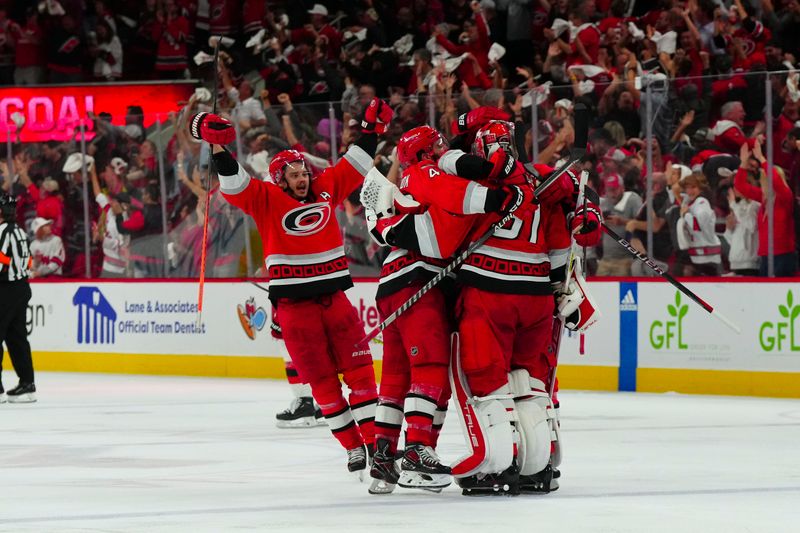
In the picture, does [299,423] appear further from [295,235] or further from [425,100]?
[425,100]

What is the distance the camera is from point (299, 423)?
29.8 ft

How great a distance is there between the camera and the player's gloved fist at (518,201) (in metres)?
5.64

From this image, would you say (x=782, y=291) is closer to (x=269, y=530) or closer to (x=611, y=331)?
(x=611, y=331)

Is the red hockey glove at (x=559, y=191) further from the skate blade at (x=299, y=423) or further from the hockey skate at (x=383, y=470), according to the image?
the skate blade at (x=299, y=423)

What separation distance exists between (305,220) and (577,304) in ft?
4.23

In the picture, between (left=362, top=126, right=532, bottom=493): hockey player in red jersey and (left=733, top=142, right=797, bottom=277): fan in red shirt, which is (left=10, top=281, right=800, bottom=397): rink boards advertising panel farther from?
(left=362, top=126, right=532, bottom=493): hockey player in red jersey

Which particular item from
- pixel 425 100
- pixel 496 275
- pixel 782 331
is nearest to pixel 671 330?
pixel 782 331

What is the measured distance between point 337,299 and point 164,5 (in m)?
12.4

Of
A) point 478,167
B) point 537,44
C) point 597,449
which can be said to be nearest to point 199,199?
Answer: point 537,44

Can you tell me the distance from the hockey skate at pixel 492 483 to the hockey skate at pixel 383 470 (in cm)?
26

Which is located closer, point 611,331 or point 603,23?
point 611,331

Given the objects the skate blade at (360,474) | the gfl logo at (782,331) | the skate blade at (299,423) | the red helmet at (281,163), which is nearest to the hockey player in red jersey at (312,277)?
the red helmet at (281,163)

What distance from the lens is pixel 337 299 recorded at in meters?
6.53

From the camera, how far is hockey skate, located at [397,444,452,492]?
5.75 meters
